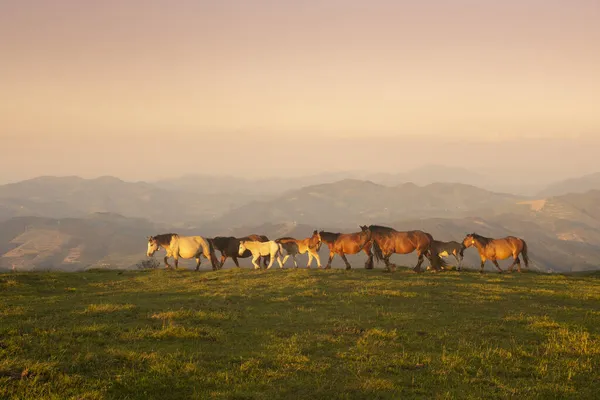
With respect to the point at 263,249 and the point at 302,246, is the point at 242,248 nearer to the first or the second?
the point at 263,249

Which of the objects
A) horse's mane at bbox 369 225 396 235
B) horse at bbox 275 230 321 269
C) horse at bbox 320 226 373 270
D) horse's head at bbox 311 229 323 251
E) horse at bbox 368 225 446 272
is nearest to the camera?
horse at bbox 368 225 446 272

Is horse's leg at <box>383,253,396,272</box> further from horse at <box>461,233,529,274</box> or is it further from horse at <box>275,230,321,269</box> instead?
horse at <box>461,233,529,274</box>

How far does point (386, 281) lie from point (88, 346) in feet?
51.9

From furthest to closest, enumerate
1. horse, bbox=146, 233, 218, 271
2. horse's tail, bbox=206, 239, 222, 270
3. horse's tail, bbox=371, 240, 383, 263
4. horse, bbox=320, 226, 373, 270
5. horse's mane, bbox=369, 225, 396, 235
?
horse's tail, bbox=206, 239, 222, 270
horse, bbox=146, 233, 218, 271
horse, bbox=320, 226, 373, 270
horse's tail, bbox=371, 240, 383, 263
horse's mane, bbox=369, 225, 396, 235

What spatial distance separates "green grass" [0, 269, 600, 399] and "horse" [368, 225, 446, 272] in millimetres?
6689

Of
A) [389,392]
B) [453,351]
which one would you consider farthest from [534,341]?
[389,392]

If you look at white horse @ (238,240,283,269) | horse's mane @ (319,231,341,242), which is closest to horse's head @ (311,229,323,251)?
horse's mane @ (319,231,341,242)

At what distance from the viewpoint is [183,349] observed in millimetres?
11070

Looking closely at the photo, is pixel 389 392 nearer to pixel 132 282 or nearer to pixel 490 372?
pixel 490 372

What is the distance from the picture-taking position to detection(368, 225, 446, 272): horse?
2753 cm

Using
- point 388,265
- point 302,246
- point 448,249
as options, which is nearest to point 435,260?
point 448,249

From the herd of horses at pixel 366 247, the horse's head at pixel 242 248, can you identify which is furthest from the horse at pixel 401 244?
the horse's head at pixel 242 248

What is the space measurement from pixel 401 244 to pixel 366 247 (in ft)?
8.25

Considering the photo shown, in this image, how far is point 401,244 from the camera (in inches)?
1097
